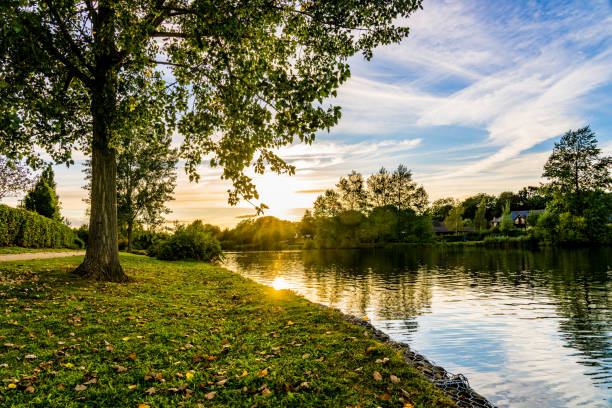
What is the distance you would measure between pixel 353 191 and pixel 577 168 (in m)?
47.1

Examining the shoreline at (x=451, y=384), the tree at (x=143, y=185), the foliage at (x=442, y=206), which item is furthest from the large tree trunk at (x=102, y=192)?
the foliage at (x=442, y=206)

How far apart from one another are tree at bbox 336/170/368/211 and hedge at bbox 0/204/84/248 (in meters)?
66.5

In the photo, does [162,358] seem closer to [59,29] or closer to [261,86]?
[261,86]

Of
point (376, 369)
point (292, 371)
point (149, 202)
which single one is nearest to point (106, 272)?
point (292, 371)

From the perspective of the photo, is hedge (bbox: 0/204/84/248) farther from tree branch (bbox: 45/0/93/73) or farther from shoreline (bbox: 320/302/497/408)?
shoreline (bbox: 320/302/497/408)

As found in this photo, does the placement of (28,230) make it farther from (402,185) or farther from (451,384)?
(402,185)

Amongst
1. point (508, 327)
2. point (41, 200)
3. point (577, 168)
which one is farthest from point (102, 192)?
point (577, 168)

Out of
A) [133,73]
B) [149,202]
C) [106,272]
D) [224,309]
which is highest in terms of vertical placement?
[133,73]

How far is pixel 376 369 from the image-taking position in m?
5.82

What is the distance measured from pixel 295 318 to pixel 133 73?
11841 mm

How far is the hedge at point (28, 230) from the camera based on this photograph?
961 inches

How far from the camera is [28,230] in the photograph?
27188mm

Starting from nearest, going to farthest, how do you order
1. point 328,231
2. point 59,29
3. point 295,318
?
point 295,318, point 59,29, point 328,231

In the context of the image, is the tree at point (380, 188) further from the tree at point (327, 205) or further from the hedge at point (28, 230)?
the hedge at point (28, 230)
